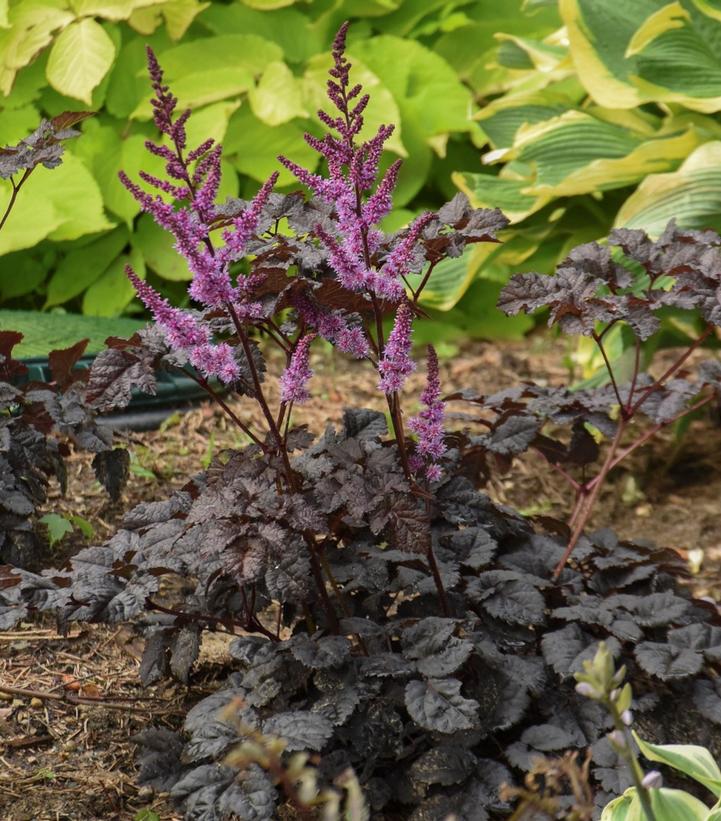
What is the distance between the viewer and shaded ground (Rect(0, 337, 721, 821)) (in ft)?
4.82

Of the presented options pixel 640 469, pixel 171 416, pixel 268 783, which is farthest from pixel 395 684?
pixel 640 469

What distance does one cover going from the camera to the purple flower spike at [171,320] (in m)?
1.17

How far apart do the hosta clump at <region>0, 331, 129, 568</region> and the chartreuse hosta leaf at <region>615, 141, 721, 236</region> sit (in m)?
1.41

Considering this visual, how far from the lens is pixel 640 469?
2812 millimetres

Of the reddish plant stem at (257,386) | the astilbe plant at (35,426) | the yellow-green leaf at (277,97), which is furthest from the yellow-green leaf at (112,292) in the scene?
the reddish plant stem at (257,386)

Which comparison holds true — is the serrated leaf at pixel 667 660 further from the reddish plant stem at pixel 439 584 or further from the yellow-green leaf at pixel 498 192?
the yellow-green leaf at pixel 498 192

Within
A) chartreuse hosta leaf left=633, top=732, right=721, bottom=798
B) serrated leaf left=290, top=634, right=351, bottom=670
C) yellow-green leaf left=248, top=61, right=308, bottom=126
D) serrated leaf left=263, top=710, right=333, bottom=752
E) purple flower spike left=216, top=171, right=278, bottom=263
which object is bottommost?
chartreuse hosta leaf left=633, top=732, right=721, bottom=798

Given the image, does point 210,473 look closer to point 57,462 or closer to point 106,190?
point 57,462

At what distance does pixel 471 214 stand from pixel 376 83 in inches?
75.4

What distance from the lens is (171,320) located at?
1170mm

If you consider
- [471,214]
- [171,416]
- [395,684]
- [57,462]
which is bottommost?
[171,416]

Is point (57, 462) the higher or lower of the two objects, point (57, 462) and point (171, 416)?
the higher

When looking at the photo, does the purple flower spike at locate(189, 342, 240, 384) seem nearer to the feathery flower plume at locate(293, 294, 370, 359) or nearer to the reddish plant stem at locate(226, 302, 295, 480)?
the reddish plant stem at locate(226, 302, 295, 480)

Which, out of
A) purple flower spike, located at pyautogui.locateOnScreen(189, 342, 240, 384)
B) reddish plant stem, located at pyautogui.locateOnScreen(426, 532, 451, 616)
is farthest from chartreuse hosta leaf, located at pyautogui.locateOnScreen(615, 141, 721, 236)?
purple flower spike, located at pyautogui.locateOnScreen(189, 342, 240, 384)
